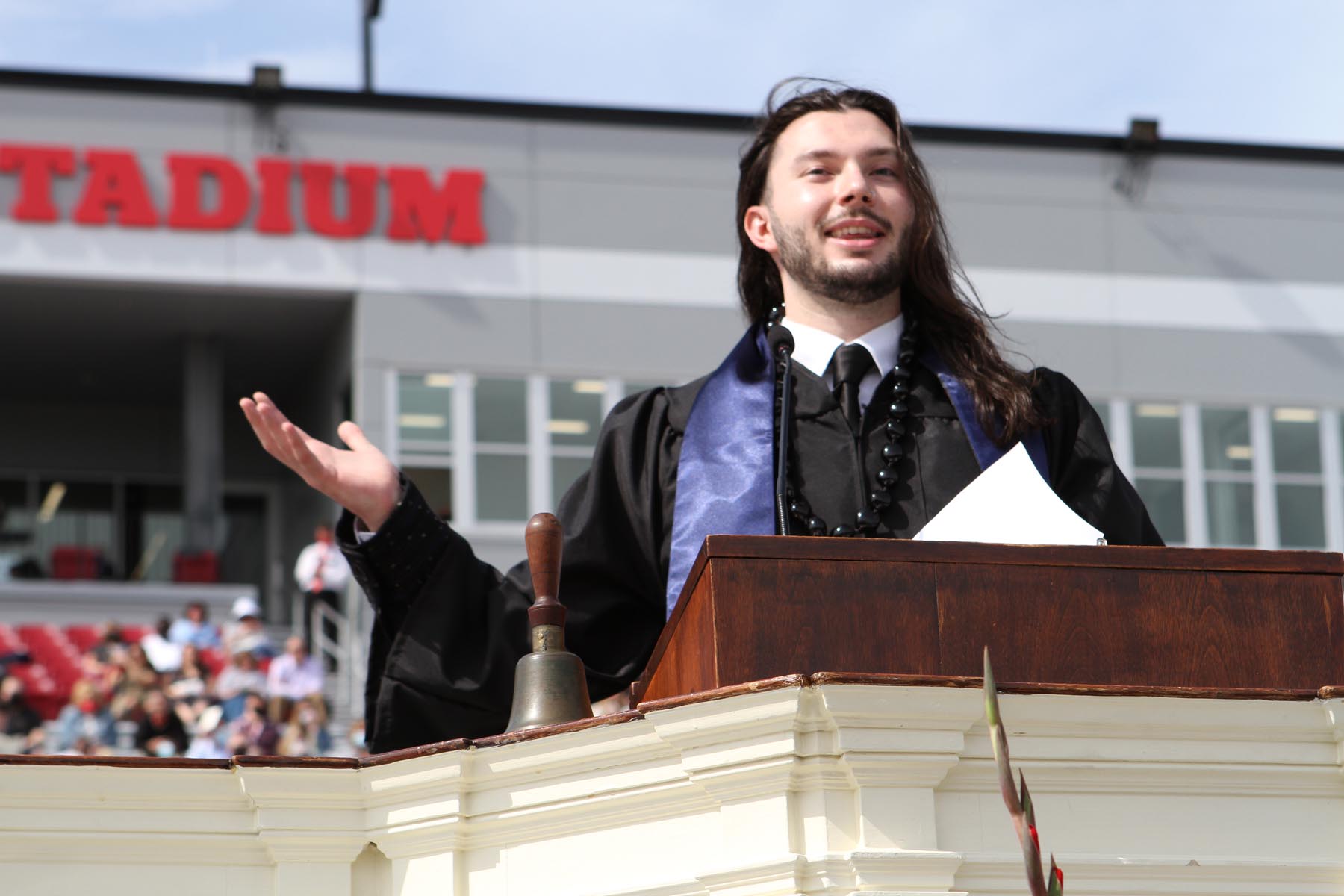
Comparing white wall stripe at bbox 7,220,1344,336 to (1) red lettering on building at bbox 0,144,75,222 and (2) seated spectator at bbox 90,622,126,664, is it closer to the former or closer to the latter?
(1) red lettering on building at bbox 0,144,75,222

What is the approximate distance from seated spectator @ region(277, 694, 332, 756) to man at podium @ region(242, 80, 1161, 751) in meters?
11.2

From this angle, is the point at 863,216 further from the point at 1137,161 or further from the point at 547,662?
the point at 1137,161

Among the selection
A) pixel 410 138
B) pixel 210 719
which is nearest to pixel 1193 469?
pixel 410 138

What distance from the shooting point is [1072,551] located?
2342mm

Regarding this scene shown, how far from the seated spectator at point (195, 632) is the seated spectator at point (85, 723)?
6.59 feet

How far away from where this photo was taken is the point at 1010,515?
2.61m

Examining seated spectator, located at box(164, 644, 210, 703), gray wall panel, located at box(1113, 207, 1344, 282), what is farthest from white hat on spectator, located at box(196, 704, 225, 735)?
gray wall panel, located at box(1113, 207, 1344, 282)

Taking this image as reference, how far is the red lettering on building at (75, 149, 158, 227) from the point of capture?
22.7 m

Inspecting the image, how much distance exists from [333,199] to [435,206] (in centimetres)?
119

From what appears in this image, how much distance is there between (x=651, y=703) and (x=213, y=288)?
71.7 feet

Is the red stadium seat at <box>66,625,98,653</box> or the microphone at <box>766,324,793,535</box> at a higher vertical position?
the red stadium seat at <box>66,625,98,653</box>

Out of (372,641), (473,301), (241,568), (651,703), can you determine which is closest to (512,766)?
(651,703)

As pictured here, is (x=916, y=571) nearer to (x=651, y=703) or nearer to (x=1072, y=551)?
(x=1072, y=551)

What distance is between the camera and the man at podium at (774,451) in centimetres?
322
